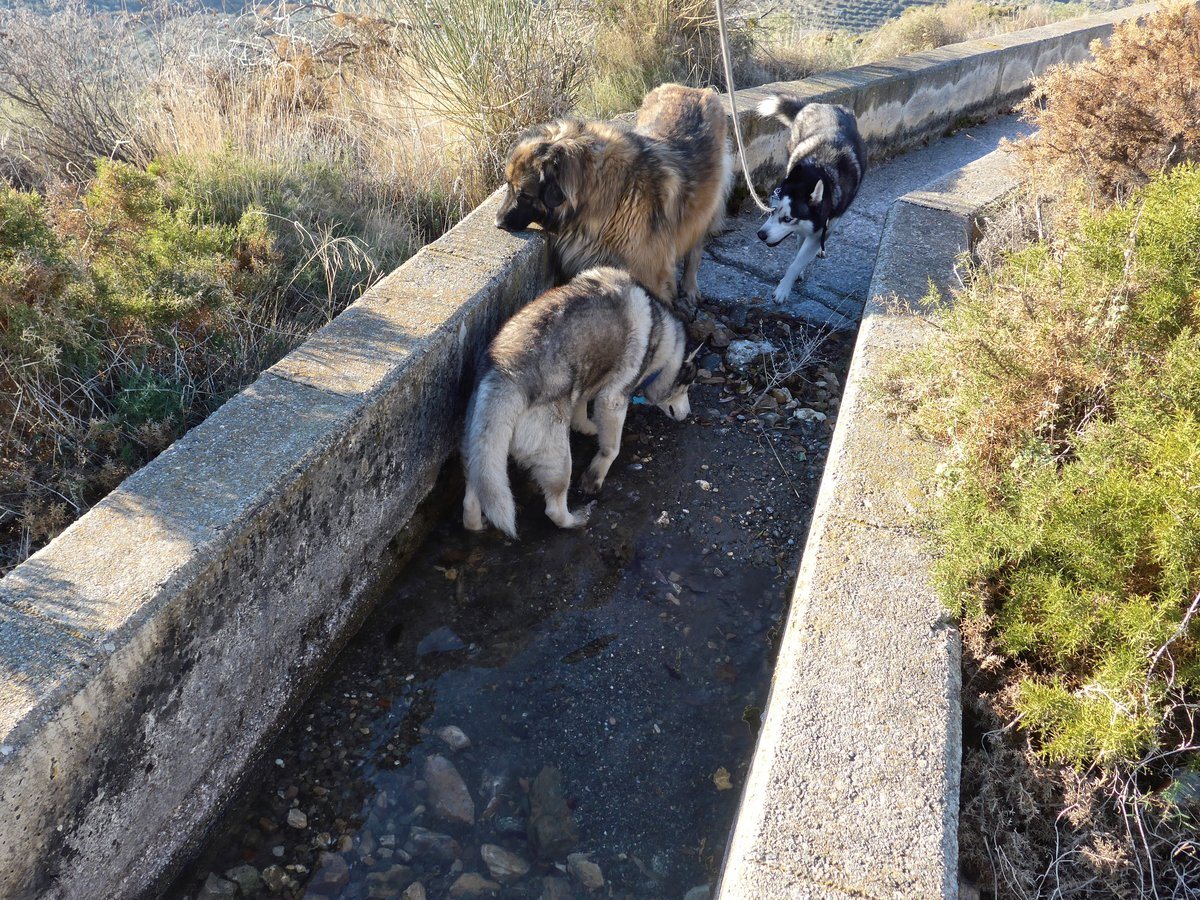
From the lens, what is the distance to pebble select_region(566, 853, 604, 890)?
8.16ft

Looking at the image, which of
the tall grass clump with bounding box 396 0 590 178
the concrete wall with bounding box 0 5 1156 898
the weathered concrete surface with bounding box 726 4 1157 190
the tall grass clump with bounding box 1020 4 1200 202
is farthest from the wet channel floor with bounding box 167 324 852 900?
the weathered concrete surface with bounding box 726 4 1157 190

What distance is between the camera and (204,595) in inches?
88.5

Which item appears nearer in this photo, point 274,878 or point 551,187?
point 274,878

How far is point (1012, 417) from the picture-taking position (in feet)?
9.34

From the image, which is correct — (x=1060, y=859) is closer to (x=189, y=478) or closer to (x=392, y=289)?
(x=189, y=478)

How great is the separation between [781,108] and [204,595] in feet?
17.9

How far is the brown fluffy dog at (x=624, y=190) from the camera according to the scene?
4.25m

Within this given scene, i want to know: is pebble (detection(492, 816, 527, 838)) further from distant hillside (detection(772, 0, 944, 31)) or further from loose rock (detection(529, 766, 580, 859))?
distant hillside (detection(772, 0, 944, 31))

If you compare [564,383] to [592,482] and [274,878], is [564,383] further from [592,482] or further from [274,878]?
[274,878]

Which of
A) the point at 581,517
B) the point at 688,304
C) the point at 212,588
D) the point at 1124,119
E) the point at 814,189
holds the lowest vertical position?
the point at 581,517

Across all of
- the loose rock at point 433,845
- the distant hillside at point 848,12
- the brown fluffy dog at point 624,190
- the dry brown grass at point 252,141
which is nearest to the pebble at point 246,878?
the loose rock at point 433,845

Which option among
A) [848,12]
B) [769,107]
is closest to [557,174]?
[769,107]

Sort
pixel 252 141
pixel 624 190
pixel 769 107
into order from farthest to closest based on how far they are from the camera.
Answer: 1. pixel 769 107
2. pixel 252 141
3. pixel 624 190

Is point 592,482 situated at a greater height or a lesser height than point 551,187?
lesser
